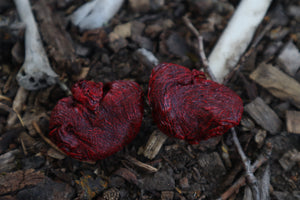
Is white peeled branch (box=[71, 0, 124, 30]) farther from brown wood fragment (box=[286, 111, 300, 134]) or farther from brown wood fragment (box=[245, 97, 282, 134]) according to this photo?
brown wood fragment (box=[286, 111, 300, 134])

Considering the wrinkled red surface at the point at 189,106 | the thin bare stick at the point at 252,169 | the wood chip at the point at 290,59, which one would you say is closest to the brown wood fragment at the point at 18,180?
the wrinkled red surface at the point at 189,106

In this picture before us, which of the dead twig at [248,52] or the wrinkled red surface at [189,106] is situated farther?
the dead twig at [248,52]

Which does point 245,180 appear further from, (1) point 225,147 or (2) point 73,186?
(2) point 73,186

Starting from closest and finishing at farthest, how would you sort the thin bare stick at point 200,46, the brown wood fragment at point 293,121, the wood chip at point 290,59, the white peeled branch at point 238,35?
the brown wood fragment at point 293,121 → the thin bare stick at point 200,46 → the white peeled branch at point 238,35 → the wood chip at point 290,59

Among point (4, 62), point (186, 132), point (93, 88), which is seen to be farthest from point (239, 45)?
point (4, 62)

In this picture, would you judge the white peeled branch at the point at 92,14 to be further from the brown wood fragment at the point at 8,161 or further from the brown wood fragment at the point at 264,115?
the brown wood fragment at the point at 264,115
